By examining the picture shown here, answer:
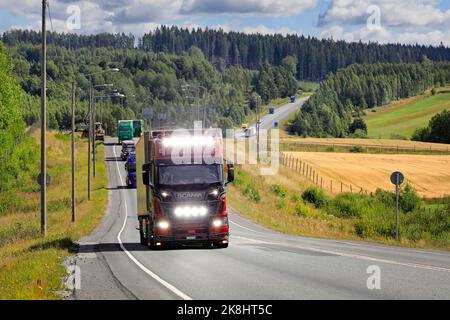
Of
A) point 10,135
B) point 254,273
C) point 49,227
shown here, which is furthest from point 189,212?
point 10,135

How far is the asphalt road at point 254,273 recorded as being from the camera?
15.2m

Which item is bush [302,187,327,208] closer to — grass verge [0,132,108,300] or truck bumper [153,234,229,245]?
grass verge [0,132,108,300]

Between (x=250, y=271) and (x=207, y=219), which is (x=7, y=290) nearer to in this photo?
(x=250, y=271)

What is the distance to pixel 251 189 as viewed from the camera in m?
67.4

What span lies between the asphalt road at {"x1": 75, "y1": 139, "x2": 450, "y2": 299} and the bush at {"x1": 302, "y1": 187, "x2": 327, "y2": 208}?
130ft

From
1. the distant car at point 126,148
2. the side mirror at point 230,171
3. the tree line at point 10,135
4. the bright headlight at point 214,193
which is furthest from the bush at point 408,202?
the side mirror at point 230,171

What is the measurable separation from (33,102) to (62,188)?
10964 cm

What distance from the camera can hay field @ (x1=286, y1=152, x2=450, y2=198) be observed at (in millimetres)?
86625

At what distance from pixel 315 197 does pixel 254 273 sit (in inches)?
1999

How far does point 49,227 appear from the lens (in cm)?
4606

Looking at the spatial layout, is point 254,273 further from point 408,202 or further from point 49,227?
point 408,202
